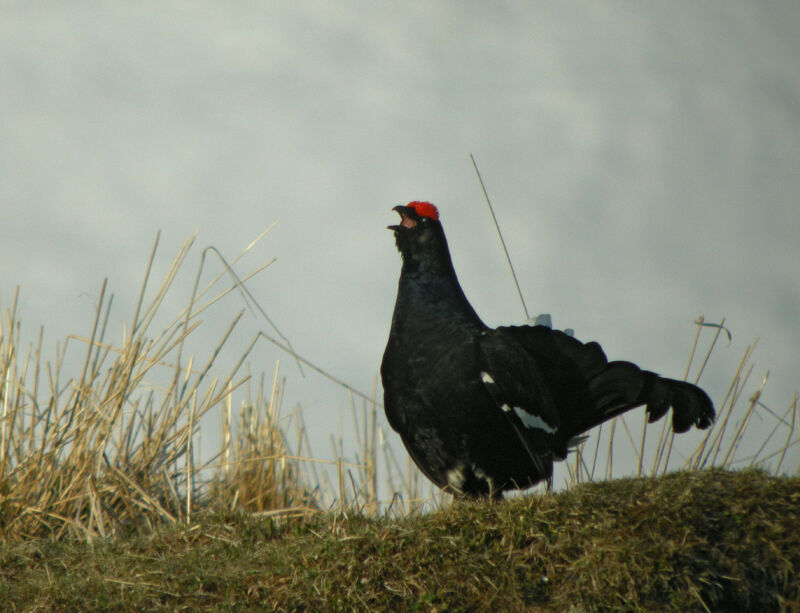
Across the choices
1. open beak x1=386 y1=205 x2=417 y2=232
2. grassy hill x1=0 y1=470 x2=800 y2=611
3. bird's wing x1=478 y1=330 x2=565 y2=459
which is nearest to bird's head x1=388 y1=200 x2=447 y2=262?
open beak x1=386 y1=205 x2=417 y2=232

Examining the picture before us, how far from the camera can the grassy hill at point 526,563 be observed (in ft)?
10.6

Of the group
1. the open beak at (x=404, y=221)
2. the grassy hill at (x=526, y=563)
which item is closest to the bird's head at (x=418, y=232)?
the open beak at (x=404, y=221)

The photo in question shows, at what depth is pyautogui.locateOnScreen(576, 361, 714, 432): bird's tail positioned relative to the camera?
16.5 ft

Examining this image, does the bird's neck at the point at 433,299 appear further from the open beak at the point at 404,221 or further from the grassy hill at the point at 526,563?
the grassy hill at the point at 526,563

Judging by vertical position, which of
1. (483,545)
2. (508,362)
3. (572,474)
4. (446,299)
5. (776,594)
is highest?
(446,299)

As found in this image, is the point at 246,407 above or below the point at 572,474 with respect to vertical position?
above

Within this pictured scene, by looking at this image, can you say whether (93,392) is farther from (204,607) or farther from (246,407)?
(204,607)

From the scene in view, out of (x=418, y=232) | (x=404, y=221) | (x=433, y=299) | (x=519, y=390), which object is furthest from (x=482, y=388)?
(x=404, y=221)

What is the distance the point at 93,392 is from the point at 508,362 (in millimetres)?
2405

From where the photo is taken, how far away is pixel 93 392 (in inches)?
207

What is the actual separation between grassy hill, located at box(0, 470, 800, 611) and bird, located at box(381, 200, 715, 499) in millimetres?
618

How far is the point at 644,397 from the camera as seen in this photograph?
16.9 feet

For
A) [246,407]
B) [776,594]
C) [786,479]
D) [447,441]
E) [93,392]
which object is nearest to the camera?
[776,594]

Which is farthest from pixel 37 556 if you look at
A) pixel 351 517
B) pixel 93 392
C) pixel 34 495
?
pixel 351 517
